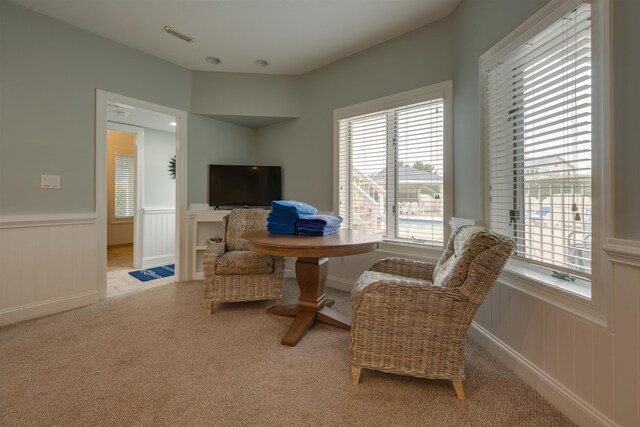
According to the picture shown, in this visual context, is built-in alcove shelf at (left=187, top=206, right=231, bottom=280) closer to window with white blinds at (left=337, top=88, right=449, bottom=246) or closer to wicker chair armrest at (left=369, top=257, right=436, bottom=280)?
window with white blinds at (left=337, top=88, right=449, bottom=246)

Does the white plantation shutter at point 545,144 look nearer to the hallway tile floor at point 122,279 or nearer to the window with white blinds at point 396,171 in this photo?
the window with white blinds at point 396,171

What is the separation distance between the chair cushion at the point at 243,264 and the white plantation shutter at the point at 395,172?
3.62 ft

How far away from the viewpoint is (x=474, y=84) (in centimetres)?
211

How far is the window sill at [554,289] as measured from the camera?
121 centimetres

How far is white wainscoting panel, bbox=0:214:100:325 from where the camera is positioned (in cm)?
227

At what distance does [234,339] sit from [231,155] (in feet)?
8.68

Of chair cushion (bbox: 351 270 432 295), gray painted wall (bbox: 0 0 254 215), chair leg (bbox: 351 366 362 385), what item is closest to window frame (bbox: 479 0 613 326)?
chair cushion (bbox: 351 270 432 295)

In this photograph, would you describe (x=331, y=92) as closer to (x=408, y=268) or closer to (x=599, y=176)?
(x=408, y=268)

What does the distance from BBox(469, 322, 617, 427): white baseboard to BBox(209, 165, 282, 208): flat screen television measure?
2.80m

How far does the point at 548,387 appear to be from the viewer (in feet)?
4.54

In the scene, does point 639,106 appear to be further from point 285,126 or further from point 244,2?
point 285,126

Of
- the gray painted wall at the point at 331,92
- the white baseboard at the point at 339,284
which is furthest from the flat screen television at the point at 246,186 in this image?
the white baseboard at the point at 339,284

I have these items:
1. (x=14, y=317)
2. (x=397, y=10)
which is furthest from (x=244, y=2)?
(x=14, y=317)

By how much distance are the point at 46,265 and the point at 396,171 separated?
3.29 m
